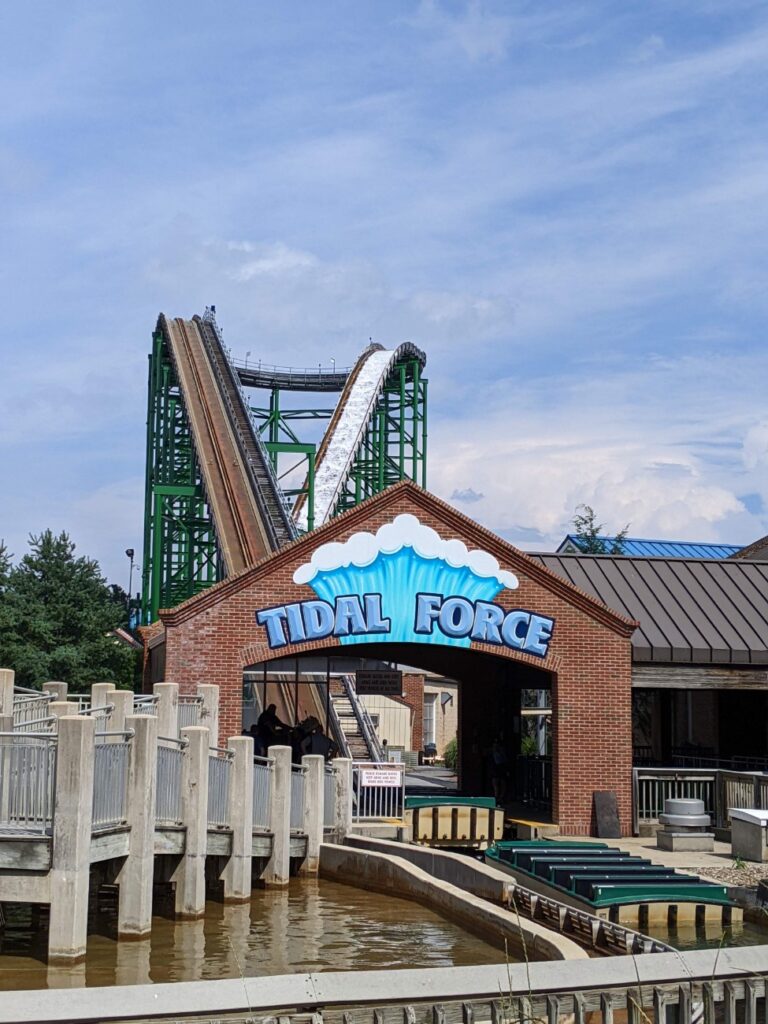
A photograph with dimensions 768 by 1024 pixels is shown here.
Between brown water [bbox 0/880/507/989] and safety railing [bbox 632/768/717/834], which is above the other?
safety railing [bbox 632/768/717/834]

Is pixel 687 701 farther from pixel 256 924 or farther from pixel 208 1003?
pixel 208 1003

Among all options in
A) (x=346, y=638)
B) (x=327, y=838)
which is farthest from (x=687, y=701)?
(x=327, y=838)

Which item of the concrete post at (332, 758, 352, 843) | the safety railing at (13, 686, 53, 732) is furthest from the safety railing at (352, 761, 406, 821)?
the safety railing at (13, 686, 53, 732)

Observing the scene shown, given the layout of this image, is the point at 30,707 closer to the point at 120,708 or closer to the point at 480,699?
the point at 120,708

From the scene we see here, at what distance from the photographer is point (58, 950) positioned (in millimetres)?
13188

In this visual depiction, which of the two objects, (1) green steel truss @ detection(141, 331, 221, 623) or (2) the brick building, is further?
(1) green steel truss @ detection(141, 331, 221, 623)

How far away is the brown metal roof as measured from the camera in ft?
88.9

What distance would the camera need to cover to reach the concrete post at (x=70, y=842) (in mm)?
13172

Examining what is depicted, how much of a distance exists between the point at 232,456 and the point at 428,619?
24.0 metres

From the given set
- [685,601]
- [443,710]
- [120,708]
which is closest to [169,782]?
[120,708]

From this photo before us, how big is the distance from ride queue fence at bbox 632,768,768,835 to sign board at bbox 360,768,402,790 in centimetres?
513

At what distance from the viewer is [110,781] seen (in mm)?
14781

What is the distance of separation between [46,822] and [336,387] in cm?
5310

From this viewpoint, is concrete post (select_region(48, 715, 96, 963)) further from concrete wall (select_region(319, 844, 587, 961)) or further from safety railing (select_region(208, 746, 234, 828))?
safety railing (select_region(208, 746, 234, 828))
